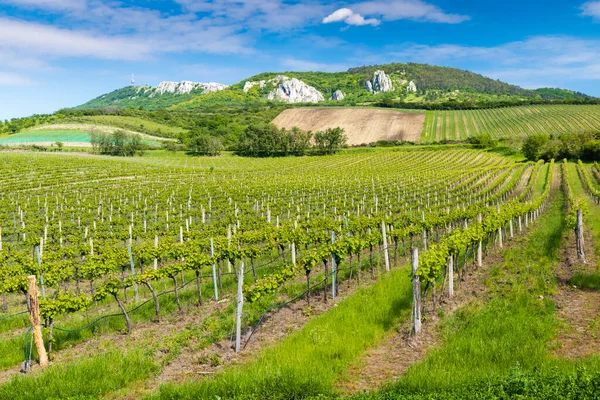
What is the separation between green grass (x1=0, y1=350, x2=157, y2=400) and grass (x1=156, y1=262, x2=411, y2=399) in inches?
48.7

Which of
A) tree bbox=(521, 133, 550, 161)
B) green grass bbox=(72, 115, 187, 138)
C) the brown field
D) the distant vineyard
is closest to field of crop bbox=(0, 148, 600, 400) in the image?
tree bbox=(521, 133, 550, 161)

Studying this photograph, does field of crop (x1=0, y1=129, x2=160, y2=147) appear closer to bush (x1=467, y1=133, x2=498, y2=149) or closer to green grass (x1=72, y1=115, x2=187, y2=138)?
green grass (x1=72, y1=115, x2=187, y2=138)

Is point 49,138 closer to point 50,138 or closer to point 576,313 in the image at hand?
point 50,138

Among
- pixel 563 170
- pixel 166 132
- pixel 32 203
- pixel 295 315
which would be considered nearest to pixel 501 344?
pixel 295 315

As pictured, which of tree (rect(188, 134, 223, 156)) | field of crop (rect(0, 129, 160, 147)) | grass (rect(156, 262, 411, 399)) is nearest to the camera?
grass (rect(156, 262, 411, 399))

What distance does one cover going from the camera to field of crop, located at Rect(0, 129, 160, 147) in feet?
356

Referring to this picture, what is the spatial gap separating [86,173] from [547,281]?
210 ft

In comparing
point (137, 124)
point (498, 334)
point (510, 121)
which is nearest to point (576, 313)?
point (498, 334)

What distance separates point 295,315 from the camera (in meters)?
11.8

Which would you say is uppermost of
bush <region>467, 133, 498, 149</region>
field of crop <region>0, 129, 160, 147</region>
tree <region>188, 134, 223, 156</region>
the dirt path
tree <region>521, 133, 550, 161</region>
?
field of crop <region>0, 129, 160, 147</region>

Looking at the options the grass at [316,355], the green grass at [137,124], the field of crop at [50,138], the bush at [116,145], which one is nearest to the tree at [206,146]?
the bush at [116,145]

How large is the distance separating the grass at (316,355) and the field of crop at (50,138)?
387ft

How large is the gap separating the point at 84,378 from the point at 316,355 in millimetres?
4749

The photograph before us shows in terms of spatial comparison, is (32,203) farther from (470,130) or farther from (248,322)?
(470,130)
